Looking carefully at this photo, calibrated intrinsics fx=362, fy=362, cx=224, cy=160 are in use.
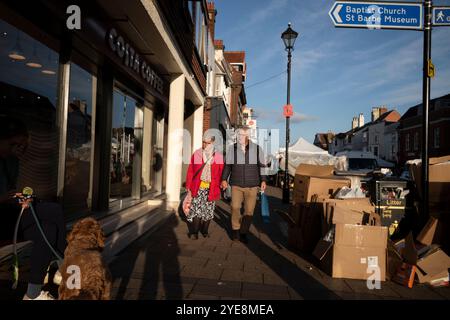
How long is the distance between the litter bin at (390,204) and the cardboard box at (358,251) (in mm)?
1580

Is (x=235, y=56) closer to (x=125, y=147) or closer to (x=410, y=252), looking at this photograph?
(x=125, y=147)

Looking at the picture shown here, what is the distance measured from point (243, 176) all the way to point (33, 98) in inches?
132

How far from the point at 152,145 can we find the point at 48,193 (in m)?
6.02

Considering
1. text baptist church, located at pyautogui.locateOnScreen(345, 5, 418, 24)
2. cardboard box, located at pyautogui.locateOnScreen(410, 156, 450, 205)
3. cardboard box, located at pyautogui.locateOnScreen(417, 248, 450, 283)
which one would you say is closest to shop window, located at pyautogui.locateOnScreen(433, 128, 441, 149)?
cardboard box, located at pyautogui.locateOnScreen(410, 156, 450, 205)

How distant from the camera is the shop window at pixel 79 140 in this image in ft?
18.6

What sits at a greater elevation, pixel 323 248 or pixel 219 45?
pixel 219 45

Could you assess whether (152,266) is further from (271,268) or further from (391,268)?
(391,268)

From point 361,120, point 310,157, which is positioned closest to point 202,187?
point 310,157

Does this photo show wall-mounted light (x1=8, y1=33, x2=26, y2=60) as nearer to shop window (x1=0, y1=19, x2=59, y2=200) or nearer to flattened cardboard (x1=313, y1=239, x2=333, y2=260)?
shop window (x1=0, y1=19, x2=59, y2=200)

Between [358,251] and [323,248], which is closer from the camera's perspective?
[358,251]

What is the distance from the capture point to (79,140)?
607cm

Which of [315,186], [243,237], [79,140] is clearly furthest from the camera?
[243,237]

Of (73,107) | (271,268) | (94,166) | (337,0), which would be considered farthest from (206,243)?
(337,0)

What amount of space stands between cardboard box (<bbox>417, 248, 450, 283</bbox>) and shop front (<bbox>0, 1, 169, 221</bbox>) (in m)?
4.90
